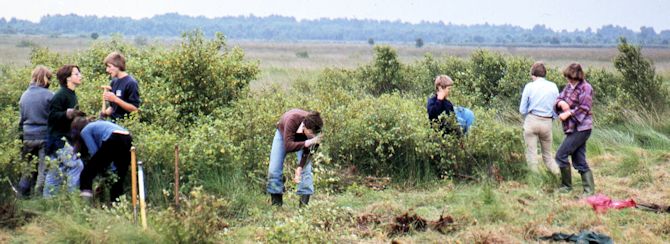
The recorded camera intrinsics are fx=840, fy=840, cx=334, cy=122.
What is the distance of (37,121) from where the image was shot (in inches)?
347

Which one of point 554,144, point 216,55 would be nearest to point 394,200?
point 216,55

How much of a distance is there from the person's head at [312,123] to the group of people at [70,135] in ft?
5.79

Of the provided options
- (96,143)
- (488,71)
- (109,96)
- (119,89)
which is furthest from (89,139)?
(488,71)

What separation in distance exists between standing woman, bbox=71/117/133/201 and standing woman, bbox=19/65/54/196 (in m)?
0.70

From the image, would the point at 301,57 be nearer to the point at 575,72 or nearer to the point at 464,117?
the point at 464,117

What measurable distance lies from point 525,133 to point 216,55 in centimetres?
455

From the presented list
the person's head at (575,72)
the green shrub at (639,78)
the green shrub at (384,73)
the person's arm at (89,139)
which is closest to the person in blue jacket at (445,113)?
the person's head at (575,72)

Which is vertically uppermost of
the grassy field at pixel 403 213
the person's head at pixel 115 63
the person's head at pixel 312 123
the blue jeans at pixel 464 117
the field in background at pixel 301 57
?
the person's head at pixel 115 63

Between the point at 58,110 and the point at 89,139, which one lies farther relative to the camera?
the point at 58,110

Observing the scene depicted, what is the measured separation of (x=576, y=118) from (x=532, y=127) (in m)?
0.72

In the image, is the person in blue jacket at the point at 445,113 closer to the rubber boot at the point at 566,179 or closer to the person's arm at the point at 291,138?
A: the rubber boot at the point at 566,179

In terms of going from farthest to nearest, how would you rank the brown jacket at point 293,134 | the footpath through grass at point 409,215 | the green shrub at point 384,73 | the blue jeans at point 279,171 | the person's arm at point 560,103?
the green shrub at point 384,73
the person's arm at point 560,103
the blue jeans at point 279,171
the brown jacket at point 293,134
the footpath through grass at point 409,215

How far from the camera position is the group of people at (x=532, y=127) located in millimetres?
8273

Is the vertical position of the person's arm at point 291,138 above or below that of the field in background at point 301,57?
above
